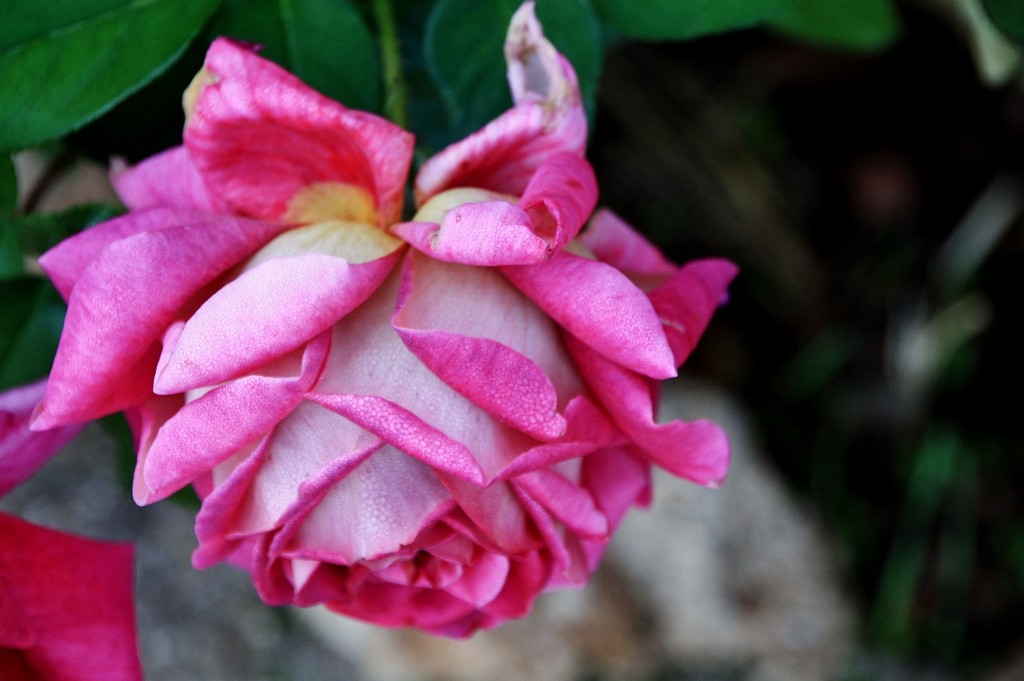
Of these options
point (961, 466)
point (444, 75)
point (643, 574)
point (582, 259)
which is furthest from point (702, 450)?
point (961, 466)

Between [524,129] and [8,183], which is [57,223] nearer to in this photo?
[8,183]

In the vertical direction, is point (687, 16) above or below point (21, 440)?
above

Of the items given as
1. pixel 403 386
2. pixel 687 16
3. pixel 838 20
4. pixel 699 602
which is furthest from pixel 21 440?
pixel 699 602

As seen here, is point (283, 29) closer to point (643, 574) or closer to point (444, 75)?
point (444, 75)

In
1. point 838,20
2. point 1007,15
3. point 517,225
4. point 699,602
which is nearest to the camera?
point 517,225

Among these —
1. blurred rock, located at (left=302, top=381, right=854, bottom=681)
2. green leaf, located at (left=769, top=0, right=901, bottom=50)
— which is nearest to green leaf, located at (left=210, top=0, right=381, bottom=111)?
green leaf, located at (left=769, top=0, right=901, bottom=50)

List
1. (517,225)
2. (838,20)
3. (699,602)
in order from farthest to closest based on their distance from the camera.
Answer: (699,602)
(838,20)
(517,225)

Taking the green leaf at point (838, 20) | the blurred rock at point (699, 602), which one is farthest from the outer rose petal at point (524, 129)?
the blurred rock at point (699, 602)
